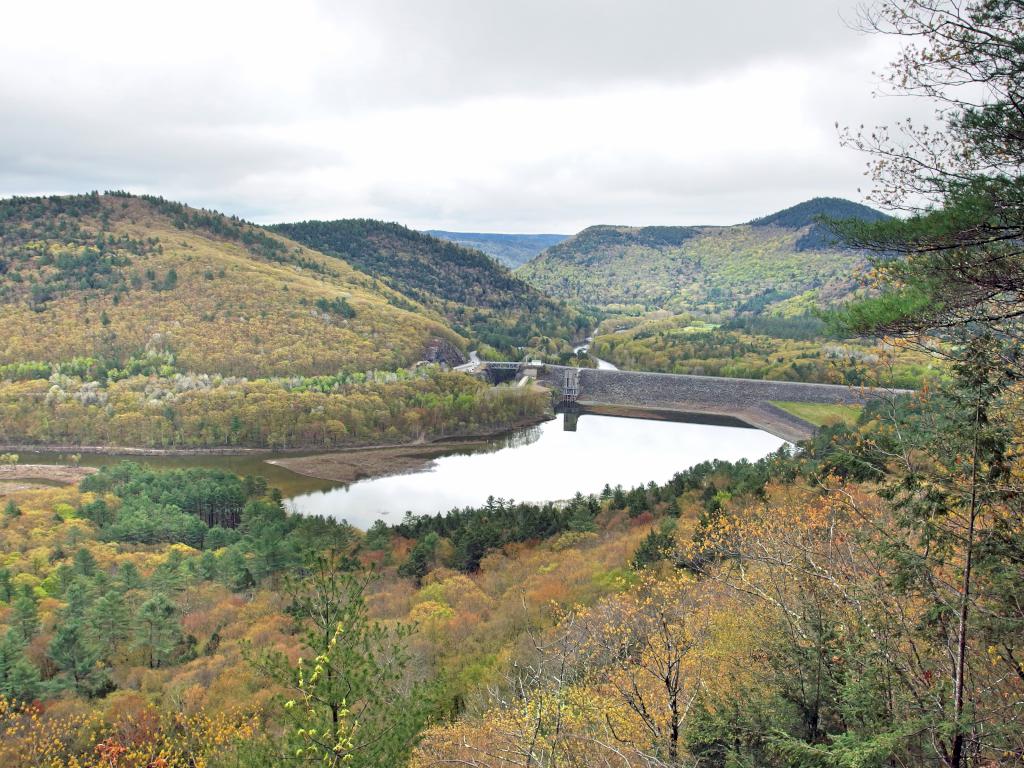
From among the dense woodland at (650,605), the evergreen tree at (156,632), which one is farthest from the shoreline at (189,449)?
the evergreen tree at (156,632)

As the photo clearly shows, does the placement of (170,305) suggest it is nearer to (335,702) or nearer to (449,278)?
(449,278)

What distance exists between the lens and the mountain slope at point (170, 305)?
237ft

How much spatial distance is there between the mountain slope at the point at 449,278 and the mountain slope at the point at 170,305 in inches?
507

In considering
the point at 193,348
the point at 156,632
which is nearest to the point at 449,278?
the point at 193,348

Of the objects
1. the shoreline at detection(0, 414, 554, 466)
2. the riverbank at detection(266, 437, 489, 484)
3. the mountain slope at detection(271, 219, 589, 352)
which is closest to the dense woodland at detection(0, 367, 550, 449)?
the shoreline at detection(0, 414, 554, 466)

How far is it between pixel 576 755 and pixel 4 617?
69.8 ft

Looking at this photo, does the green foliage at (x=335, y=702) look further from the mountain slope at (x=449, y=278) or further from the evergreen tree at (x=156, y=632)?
the mountain slope at (x=449, y=278)

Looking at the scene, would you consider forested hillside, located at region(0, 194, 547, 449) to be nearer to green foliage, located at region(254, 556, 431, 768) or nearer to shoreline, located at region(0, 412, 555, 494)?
shoreline, located at region(0, 412, 555, 494)

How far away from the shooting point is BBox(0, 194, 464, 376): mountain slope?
72.2 metres

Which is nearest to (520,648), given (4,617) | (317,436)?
(4,617)

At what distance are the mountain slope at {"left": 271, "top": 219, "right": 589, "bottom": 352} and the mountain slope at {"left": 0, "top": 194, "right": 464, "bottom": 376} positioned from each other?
12.9m

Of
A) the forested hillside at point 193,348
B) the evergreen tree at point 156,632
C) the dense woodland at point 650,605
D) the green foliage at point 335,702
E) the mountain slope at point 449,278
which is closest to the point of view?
the dense woodland at point 650,605

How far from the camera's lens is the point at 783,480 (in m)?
23.3

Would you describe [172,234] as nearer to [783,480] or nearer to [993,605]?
[783,480]
